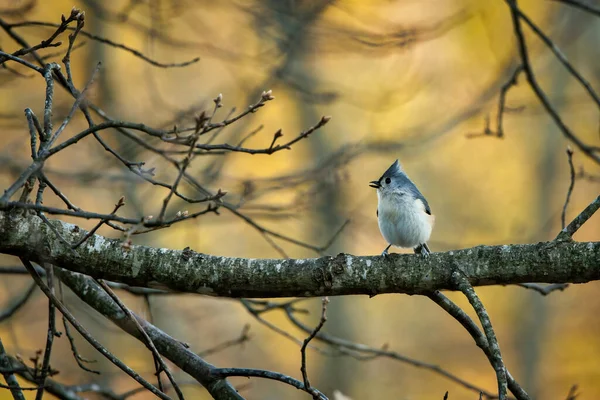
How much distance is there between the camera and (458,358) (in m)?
11.0

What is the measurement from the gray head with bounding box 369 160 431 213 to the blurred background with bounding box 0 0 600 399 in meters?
1.52

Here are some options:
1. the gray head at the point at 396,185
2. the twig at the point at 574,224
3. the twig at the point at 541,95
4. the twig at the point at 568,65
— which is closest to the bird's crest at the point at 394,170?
the gray head at the point at 396,185

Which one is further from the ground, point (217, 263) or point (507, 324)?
point (507, 324)

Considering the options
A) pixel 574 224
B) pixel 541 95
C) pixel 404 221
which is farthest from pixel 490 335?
pixel 404 221

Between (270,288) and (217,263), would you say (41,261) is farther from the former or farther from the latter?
(270,288)

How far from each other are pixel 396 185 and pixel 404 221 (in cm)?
36

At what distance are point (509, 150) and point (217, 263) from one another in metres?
10.4

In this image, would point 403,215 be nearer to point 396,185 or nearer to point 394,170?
point 396,185

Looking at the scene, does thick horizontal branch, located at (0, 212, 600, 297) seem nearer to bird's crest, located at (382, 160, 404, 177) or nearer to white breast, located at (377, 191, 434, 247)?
white breast, located at (377, 191, 434, 247)

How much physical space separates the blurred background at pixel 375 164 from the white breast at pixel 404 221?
72.3 inches

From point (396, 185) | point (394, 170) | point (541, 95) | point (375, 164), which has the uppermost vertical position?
point (375, 164)

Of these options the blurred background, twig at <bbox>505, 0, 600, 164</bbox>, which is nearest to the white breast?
twig at <bbox>505, 0, 600, 164</bbox>

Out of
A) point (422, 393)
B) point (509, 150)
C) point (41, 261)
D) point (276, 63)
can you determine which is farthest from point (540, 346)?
point (41, 261)

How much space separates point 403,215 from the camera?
151 inches
